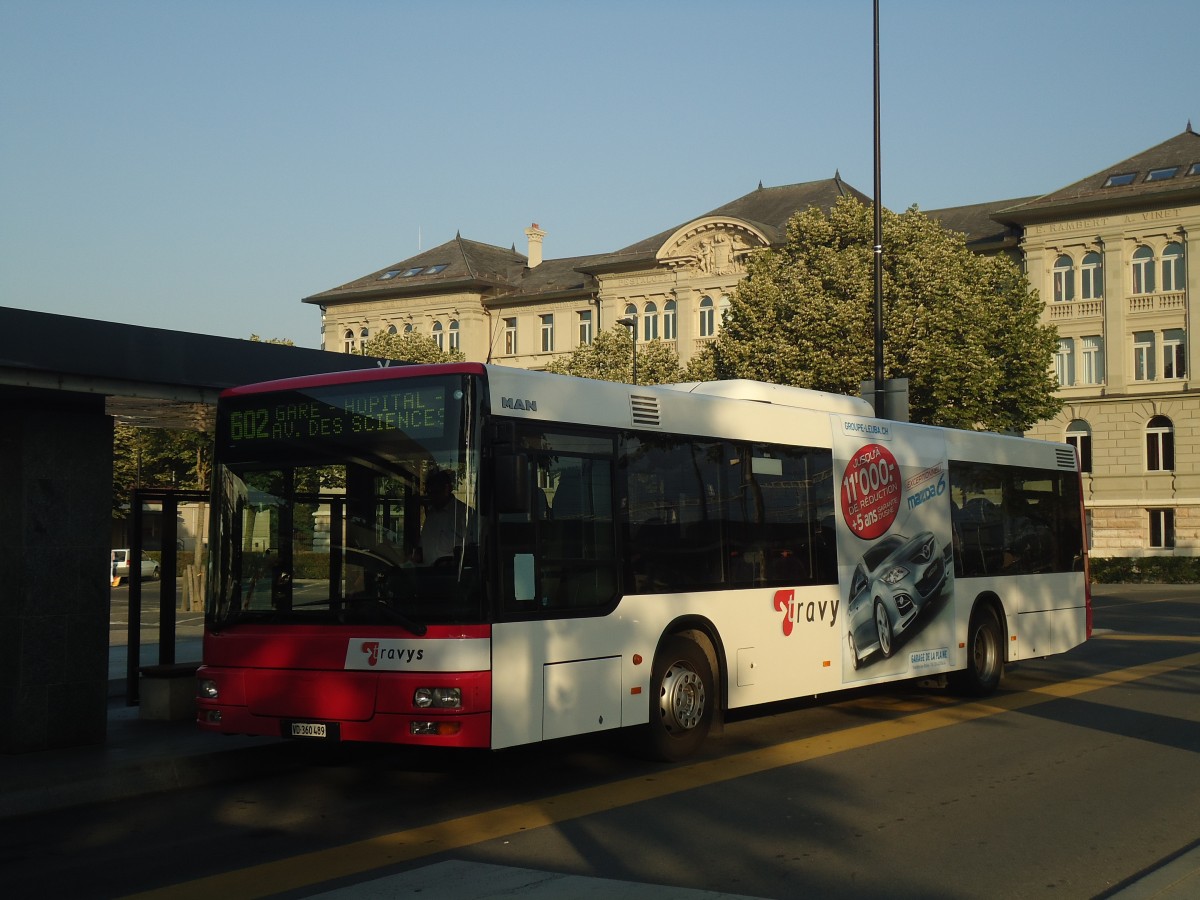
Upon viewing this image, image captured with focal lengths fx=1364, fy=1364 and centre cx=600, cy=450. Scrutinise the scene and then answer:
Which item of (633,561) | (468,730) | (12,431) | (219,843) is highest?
(12,431)

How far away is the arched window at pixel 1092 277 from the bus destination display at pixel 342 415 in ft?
189

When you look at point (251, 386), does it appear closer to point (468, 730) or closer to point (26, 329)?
point (26, 329)

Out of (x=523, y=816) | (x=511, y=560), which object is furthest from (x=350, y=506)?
(x=523, y=816)

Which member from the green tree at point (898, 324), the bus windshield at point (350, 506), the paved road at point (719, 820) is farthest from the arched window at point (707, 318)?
the bus windshield at point (350, 506)

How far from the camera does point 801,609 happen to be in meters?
12.3

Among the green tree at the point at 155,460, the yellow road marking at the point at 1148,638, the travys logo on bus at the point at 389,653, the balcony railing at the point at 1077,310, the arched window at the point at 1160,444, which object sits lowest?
the yellow road marking at the point at 1148,638

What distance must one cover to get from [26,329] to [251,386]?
158cm

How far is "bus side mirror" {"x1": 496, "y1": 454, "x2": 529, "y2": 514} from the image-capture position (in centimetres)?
882

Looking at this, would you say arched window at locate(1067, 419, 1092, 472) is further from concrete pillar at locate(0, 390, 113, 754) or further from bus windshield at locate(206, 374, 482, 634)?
bus windshield at locate(206, 374, 482, 634)

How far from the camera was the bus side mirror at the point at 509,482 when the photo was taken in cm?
882

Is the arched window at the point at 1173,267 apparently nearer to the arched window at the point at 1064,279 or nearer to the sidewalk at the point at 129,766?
the arched window at the point at 1064,279

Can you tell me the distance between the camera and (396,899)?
6.42 m

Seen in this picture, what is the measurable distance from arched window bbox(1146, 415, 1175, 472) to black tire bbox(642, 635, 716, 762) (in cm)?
5445

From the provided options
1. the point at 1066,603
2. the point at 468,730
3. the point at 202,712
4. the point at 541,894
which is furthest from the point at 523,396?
the point at 1066,603
